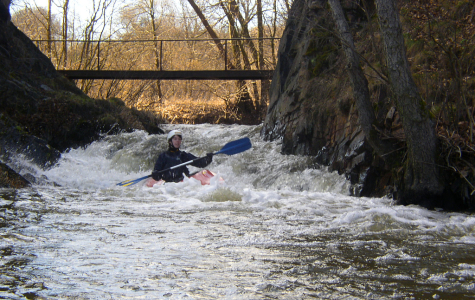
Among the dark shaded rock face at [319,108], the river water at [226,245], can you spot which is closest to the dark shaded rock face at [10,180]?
the river water at [226,245]

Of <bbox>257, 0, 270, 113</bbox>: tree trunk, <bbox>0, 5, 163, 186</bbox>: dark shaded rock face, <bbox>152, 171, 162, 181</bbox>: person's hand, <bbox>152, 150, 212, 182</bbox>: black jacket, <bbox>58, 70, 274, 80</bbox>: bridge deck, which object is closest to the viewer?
<bbox>152, 171, 162, 181</bbox>: person's hand

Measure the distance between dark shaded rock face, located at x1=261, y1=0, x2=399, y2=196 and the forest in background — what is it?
15.1ft

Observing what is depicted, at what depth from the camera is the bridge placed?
45.9 feet

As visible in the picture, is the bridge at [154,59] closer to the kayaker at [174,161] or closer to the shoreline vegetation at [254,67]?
the shoreline vegetation at [254,67]

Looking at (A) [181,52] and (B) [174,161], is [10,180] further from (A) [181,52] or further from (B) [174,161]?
(A) [181,52]

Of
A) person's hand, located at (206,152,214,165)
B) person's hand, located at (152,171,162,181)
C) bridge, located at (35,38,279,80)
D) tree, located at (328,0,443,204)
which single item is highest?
bridge, located at (35,38,279,80)

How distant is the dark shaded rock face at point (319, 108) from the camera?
6078mm

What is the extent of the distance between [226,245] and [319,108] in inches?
190

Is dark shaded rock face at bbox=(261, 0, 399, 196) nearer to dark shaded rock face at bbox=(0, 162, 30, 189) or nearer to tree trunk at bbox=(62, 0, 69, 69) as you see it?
dark shaded rock face at bbox=(0, 162, 30, 189)

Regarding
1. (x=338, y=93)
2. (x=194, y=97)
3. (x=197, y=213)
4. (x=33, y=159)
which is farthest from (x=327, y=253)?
(x=194, y=97)

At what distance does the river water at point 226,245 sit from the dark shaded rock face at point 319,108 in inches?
16.0

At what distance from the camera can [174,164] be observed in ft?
25.0

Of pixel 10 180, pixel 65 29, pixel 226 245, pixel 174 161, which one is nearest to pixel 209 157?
pixel 174 161

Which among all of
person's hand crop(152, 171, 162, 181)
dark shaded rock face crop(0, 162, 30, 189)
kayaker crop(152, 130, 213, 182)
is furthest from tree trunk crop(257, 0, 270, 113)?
dark shaded rock face crop(0, 162, 30, 189)
